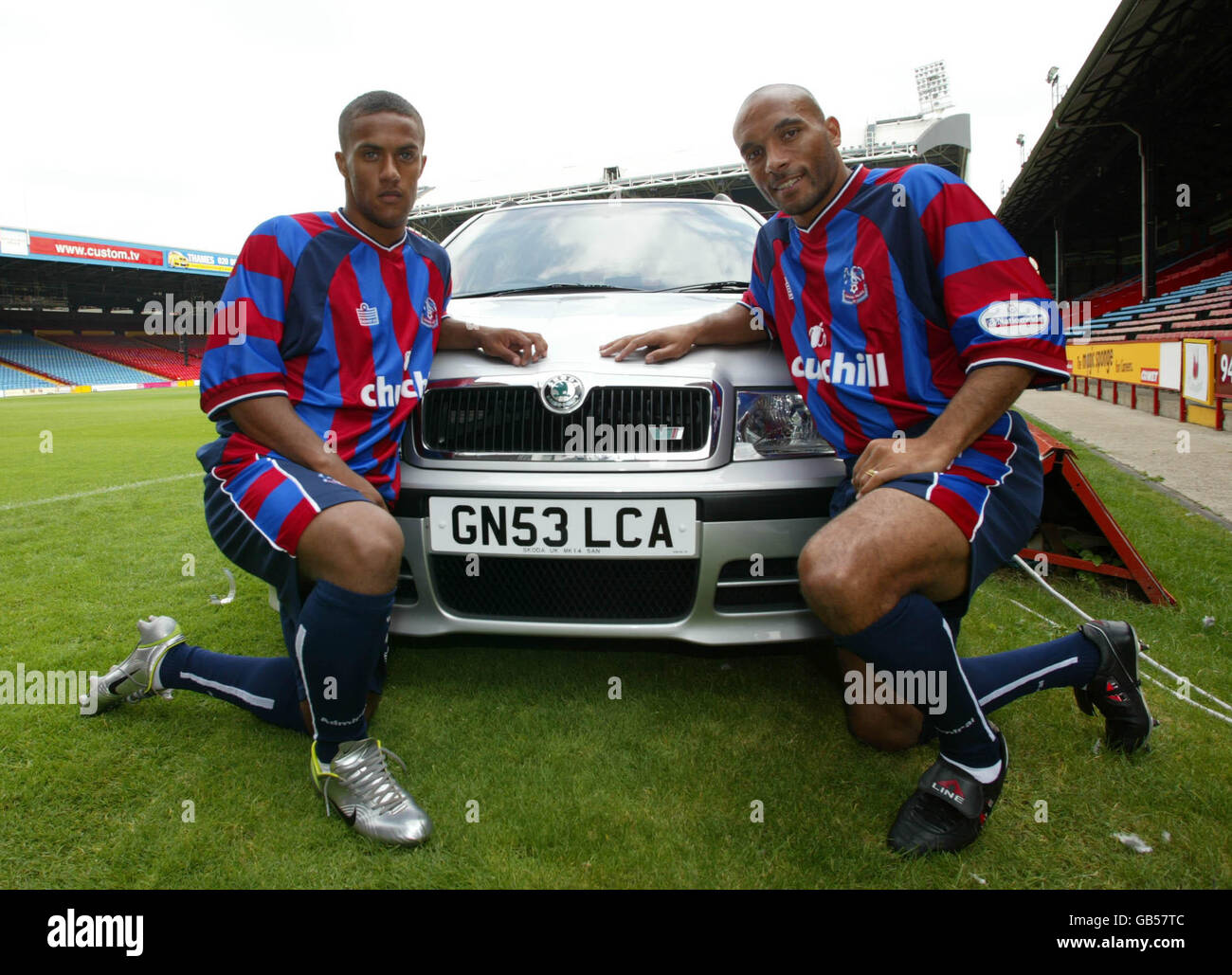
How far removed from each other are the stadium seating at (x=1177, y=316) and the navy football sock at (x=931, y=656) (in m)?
11.2

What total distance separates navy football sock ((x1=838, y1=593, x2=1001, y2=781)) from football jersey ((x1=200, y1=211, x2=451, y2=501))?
1206 mm

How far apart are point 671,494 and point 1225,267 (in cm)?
2259

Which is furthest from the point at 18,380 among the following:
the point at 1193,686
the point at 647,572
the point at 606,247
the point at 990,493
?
the point at 1193,686

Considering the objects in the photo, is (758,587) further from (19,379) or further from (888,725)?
(19,379)

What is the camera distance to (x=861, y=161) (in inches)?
1341

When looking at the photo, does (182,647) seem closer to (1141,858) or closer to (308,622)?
(308,622)

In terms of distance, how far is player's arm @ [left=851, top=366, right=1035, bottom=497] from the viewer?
5.53 ft

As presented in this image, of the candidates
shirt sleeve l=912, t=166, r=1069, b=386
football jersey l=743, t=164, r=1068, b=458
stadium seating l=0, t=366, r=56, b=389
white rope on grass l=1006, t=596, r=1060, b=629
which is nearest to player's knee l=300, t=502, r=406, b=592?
football jersey l=743, t=164, r=1068, b=458

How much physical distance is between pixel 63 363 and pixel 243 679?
42.2 meters

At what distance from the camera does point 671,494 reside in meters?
1.85

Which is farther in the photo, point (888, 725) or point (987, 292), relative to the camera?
point (888, 725)

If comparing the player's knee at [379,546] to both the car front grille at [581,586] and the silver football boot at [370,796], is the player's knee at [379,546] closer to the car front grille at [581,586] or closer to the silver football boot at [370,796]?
the car front grille at [581,586]

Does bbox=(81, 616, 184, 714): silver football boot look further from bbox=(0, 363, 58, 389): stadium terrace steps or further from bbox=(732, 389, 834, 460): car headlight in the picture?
bbox=(0, 363, 58, 389): stadium terrace steps
